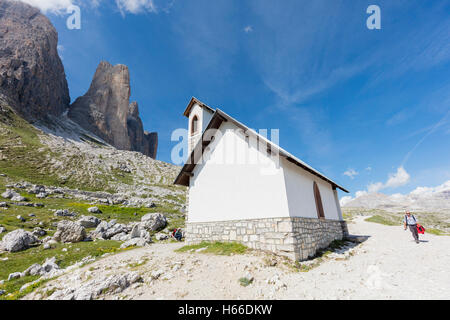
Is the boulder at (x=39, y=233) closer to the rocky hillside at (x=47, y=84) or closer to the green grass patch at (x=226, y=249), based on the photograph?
the green grass patch at (x=226, y=249)

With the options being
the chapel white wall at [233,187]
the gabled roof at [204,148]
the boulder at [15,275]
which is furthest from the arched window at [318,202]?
the boulder at [15,275]

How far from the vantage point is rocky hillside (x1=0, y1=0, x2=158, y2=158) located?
73.9 m

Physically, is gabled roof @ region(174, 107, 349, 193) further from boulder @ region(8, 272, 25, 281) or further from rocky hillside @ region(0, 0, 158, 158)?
rocky hillside @ region(0, 0, 158, 158)

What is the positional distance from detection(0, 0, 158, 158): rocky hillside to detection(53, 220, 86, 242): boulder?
269 ft

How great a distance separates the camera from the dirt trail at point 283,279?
5227 mm

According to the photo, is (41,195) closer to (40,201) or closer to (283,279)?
(40,201)

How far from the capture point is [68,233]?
1477 cm

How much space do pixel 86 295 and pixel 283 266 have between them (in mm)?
6492

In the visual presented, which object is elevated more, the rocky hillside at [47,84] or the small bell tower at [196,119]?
the rocky hillside at [47,84]

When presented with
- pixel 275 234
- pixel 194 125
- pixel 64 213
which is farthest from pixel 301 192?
pixel 64 213

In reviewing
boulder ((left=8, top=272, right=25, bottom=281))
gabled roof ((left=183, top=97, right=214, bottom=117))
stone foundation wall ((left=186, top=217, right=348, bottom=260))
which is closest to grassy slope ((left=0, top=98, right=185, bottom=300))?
boulder ((left=8, top=272, right=25, bottom=281))

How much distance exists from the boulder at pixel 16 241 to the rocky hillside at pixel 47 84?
269 feet

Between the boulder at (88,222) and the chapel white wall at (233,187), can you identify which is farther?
the boulder at (88,222)
